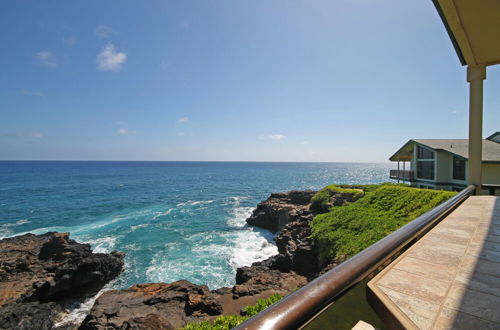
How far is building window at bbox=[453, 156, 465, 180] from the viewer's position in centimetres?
1735

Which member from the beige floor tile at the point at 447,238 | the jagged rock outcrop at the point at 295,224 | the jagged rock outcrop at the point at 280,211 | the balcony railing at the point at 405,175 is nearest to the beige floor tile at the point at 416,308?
the beige floor tile at the point at 447,238

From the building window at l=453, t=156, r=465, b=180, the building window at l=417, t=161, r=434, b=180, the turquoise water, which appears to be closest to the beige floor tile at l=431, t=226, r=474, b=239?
the turquoise water

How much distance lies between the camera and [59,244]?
16016 millimetres

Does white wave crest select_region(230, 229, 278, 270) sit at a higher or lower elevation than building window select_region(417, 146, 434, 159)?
lower

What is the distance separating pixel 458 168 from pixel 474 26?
58.8 ft

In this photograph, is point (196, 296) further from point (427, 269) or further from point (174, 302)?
point (427, 269)

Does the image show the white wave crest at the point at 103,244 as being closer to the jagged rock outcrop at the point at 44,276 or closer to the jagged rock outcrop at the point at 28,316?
the jagged rock outcrop at the point at 44,276

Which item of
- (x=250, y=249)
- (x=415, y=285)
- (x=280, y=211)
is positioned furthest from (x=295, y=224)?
(x=415, y=285)

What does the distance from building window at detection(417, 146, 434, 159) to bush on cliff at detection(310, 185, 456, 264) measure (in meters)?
8.94

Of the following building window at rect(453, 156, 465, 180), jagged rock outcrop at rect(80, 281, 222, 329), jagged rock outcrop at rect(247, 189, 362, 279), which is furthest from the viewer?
building window at rect(453, 156, 465, 180)

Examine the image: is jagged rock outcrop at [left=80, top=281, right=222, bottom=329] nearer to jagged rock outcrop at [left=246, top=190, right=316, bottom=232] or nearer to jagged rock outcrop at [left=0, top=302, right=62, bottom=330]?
jagged rock outcrop at [left=0, top=302, right=62, bottom=330]

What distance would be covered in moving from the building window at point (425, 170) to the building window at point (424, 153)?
1.61ft

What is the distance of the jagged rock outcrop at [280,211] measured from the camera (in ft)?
75.0

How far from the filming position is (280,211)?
24422 millimetres
